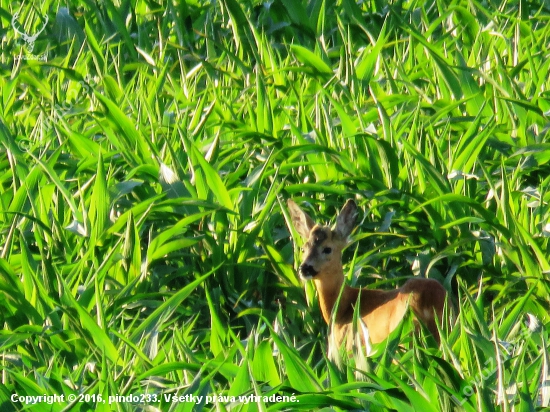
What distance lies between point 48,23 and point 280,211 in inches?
119

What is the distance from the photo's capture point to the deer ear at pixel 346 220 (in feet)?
14.2

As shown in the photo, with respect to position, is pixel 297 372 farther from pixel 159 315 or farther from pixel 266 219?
pixel 266 219

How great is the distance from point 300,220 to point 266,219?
6.4 inches

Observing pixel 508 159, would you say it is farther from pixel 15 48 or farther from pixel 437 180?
pixel 15 48

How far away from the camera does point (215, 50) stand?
6652 mm

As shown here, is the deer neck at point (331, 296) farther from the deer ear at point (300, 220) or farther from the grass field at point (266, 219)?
the deer ear at point (300, 220)

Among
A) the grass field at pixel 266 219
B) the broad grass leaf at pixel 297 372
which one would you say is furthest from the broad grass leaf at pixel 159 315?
the broad grass leaf at pixel 297 372

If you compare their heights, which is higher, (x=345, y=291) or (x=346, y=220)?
(x=346, y=220)

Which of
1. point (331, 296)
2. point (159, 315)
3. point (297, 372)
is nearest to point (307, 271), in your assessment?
point (331, 296)

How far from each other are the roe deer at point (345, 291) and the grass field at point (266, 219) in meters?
0.09

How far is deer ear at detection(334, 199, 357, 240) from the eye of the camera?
4316 millimetres

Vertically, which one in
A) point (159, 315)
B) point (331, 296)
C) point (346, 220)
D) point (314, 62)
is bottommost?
point (331, 296)

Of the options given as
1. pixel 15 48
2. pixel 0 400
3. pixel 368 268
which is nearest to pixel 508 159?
pixel 368 268

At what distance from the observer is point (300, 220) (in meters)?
4.43
